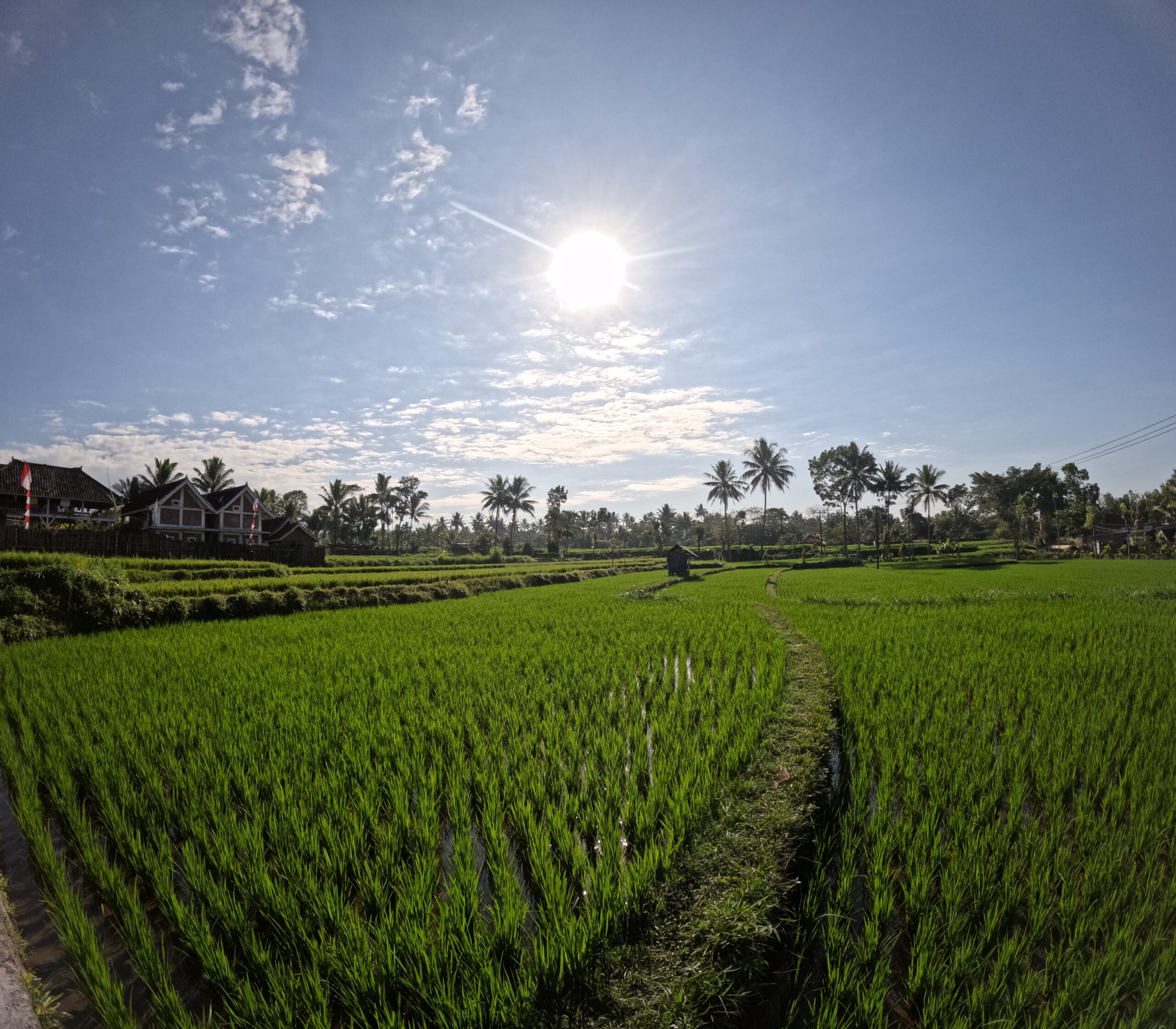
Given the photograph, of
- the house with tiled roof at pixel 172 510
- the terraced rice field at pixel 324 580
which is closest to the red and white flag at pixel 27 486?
the house with tiled roof at pixel 172 510

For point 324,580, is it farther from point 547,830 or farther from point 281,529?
point 281,529

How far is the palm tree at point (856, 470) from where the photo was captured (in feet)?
157

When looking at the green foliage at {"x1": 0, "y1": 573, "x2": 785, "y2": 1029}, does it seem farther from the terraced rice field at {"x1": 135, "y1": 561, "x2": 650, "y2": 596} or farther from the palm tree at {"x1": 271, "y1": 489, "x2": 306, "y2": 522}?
the palm tree at {"x1": 271, "y1": 489, "x2": 306, "y2": 522}

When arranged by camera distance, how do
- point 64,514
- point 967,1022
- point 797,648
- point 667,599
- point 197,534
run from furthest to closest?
1. point 197,534
2. point 64,514
3. point 667,599
4. point 797,648
5. point 967,1022

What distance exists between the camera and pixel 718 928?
2.38 m

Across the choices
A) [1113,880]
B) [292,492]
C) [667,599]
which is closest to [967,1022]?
[1113,880]

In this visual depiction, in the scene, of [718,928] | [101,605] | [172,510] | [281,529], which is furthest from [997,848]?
[281,529]

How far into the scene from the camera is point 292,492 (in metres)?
68.8

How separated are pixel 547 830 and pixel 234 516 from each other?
118ft

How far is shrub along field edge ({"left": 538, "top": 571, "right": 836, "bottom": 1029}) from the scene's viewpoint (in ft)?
6.61

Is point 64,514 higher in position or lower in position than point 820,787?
higher

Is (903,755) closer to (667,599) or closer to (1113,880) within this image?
(1113,880)

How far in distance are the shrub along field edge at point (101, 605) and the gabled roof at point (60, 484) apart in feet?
61.9

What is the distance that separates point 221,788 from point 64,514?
32.5 meters
